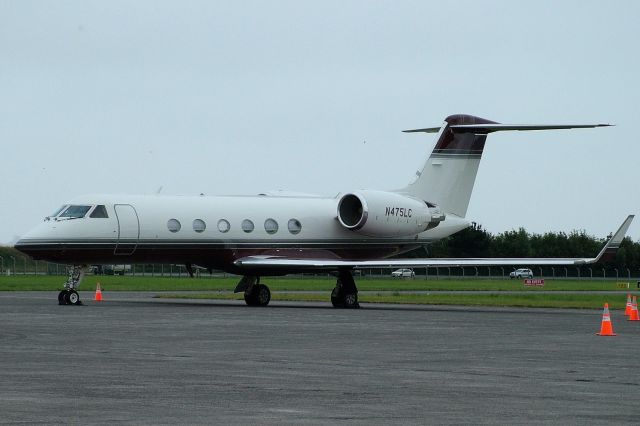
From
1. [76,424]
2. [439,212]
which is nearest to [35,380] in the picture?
[76,424]

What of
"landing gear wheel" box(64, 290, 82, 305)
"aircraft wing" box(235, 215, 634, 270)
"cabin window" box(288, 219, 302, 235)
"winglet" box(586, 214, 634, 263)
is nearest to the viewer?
"winglet" box(586, 214, 634, 263)

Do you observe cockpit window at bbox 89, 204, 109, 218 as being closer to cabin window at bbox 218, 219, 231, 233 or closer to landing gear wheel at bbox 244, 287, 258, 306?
cabin window at bbox 218, 219, 231, 233

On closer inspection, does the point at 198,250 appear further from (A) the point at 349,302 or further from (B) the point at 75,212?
(A) the point at 349,302

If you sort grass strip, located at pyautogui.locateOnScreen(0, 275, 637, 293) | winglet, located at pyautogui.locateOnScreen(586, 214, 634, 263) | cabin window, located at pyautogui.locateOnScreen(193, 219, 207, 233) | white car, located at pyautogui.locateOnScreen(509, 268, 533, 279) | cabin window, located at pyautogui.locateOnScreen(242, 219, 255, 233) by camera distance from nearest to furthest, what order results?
winglet, located at pyautogui.locateOnScreen(586, 214, 634, 263), cabin window, located at pyautogui.locateOnScreen(193, 219, 207, 233), cabin window, located at pyautogui.locateOnScreen(242, 219, 255, 233), grass strip, located at pyautogui.locateOnScreen(0, 275, 637, 293), white car, located at pyautogui.locateOnScreen(509, 268, 533, 279)

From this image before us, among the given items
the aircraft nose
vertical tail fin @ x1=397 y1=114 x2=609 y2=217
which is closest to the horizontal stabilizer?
vertical tail fin @ x1=397 y1=114 x2=609 y2=217

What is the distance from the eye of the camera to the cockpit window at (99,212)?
33.4 meters

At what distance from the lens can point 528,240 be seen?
371 feet

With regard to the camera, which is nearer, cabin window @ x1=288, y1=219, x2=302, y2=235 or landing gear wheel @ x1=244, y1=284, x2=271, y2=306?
landing gear wheel @ x1=244, y1=284, x2=271, y2=306

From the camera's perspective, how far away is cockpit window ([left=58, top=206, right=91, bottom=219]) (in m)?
33.4

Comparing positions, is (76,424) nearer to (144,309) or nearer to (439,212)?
(144,309)

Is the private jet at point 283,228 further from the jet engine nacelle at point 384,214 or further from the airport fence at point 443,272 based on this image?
the airport fence at point 443,272

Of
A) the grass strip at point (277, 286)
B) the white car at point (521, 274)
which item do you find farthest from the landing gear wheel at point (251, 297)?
the white car at point (521, 274)

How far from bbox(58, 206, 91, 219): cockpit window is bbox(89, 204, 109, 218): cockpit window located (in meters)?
0.19

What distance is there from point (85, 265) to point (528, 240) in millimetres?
83265
